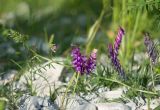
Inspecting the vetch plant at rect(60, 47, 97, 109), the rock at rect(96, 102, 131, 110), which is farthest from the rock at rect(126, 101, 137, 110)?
the vetch plant at rect(60, 47, 97, 109)

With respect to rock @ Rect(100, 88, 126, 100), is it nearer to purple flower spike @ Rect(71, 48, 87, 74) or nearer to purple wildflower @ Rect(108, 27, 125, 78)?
purple wildflower @ Rect(108, 27, 125, 78)

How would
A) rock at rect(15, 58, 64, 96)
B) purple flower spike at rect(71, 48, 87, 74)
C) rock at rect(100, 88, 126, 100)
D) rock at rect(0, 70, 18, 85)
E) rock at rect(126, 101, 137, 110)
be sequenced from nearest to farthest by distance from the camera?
1. purple flower spike at rect(71, 48, 87, 74)
2. rock at rect(126, 101, 137, 110)
3. rock at rect(100, 88, 126, 100)
4. rock at rect(15, 58, 64, 96)
5. rock at rect(0, 70, 18, 85)

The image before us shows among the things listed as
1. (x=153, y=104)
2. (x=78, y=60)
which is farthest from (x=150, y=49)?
(x=78, y=60)

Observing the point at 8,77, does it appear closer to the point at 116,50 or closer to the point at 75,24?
the point at 116,50

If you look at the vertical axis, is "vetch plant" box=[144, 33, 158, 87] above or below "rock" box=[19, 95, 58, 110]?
above

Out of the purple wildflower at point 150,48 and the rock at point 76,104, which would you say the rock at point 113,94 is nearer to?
the rock at point 76,104

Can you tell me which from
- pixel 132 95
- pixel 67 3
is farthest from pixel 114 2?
pixel 67 3
